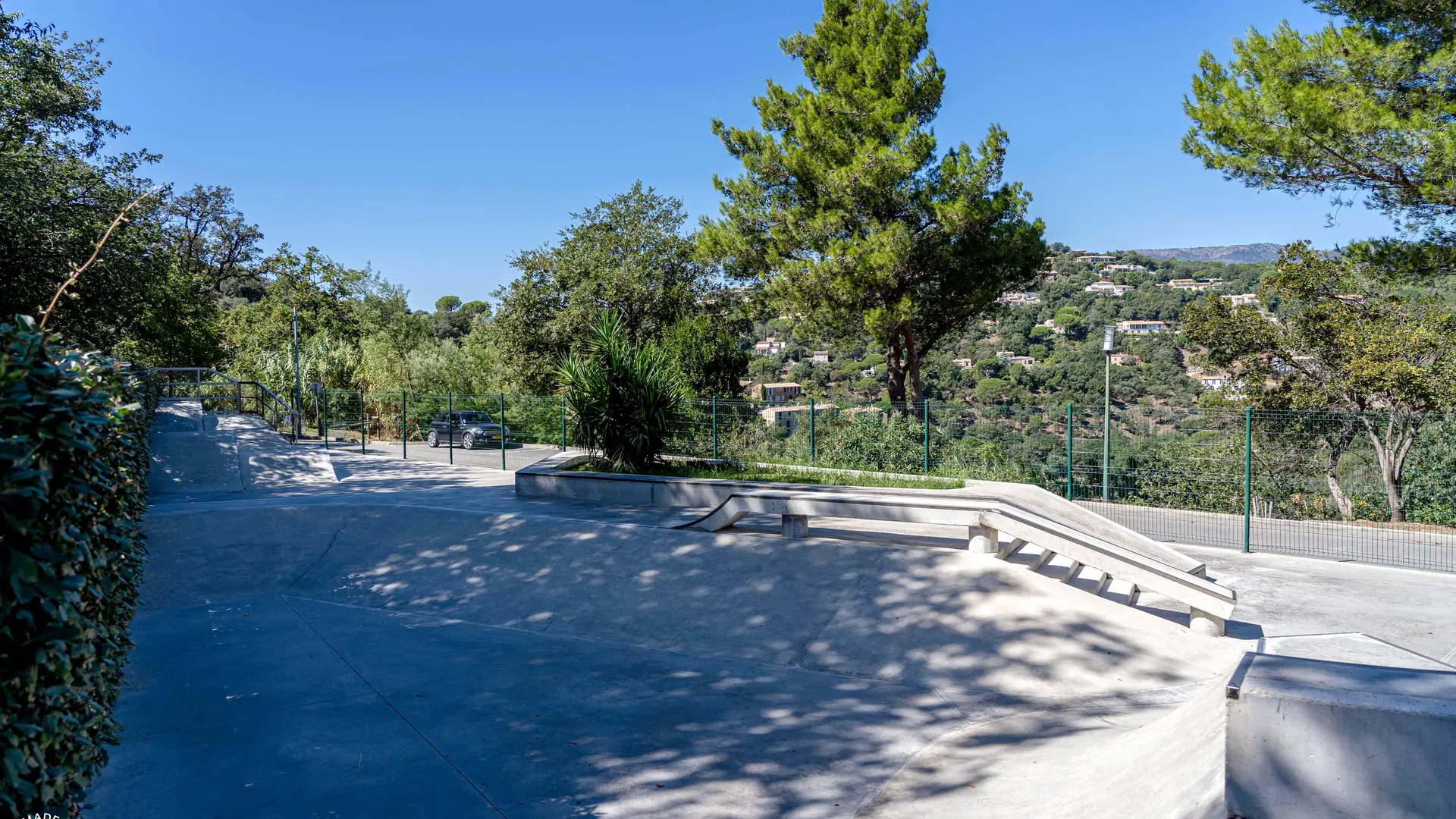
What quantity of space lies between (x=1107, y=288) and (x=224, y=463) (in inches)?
2082

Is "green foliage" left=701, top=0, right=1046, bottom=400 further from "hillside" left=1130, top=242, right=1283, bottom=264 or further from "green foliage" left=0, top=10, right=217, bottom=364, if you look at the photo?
"hillside" left=1130, top=242, right=1283, bottom=264

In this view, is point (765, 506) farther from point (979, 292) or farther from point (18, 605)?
point (979, 292)

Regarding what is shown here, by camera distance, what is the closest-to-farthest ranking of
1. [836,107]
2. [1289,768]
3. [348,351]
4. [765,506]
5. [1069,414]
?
[1289,768]
[765,506]
[1069,414]
[836,107]
[348,351]

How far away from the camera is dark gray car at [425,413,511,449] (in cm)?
2227

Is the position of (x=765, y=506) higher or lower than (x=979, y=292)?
lower

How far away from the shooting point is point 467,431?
23797 millimetres

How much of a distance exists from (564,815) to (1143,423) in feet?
39.2

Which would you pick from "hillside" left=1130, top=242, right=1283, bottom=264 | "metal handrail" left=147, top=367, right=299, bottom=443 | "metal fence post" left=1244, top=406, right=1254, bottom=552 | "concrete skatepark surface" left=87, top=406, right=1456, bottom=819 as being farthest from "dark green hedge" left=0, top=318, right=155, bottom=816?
"hillside" left=1130, top=242, right=1283, bottom=264

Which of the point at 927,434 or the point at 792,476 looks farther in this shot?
the point at 927,434

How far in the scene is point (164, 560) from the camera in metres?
9.25

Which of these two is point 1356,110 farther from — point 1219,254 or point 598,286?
point 1219,254

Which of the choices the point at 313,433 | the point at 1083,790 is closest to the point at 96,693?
the point at 1083,790

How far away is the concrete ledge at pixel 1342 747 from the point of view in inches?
118

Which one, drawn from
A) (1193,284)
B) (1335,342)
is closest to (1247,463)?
(1335,342)
